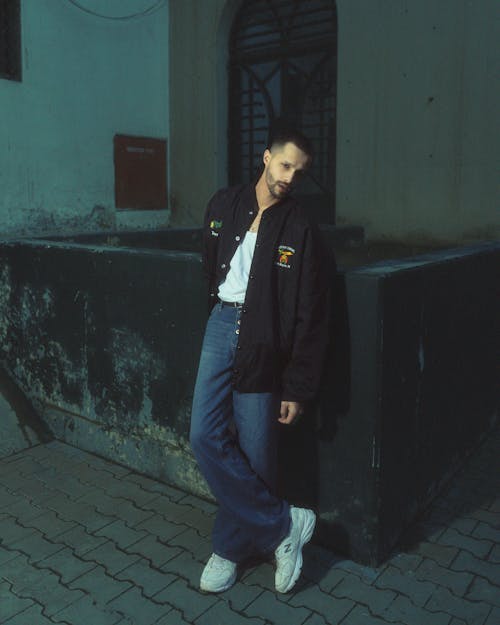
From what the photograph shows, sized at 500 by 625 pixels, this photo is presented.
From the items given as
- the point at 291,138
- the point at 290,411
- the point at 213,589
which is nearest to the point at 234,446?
the point at 290,411

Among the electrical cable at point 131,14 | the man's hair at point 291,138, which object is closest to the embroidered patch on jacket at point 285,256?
the man's hair at point 291,138

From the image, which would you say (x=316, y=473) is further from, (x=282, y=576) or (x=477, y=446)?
(x=477, y=446)

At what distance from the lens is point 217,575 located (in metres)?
2.76

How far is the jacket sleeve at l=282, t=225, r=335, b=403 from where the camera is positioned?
8.39ft

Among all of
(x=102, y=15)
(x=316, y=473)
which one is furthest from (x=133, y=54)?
(x=316, y=473)

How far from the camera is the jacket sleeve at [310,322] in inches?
101

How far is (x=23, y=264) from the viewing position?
174 inches

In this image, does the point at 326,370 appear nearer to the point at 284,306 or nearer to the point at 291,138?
the point at 284,306

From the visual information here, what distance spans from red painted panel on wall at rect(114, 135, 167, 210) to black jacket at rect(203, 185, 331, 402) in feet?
18.7

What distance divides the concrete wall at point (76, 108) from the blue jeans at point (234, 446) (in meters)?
4.92

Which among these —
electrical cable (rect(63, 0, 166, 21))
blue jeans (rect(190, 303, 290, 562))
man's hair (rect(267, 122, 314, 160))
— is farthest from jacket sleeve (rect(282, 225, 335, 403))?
electrical cable (rect(63, 0, 166, 21))

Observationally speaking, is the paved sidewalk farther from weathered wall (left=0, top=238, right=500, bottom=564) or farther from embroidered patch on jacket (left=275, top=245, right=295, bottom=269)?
embroidered patch on jacket (left=275, top=245, right=295, bottom=269)

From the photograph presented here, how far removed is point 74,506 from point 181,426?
Answer: 0.73 m

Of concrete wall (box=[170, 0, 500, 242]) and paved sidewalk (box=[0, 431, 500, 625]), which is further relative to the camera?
concrete wall (box=[170, 0, 500, 242])
